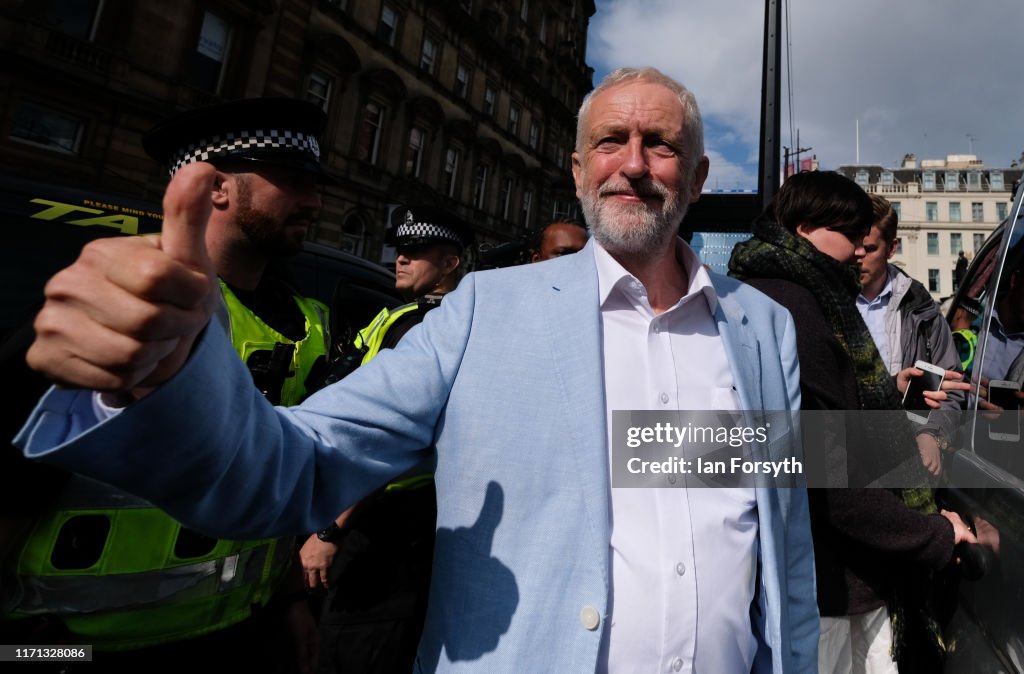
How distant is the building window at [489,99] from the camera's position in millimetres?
24391

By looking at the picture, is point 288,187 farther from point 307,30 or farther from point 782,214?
point 307,30

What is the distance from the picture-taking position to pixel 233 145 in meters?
1.92

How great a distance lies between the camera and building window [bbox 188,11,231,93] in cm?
1332

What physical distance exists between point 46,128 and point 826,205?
14.9 m

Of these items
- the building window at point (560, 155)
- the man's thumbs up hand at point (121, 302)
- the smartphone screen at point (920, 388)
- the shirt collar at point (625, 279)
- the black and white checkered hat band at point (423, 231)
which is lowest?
the man's thumbs up hand at point (121, 302)

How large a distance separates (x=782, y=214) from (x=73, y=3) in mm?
15757

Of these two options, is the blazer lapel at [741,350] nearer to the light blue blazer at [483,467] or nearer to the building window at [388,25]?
the light blue blazer at [483,467]

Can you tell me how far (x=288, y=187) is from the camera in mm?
1966

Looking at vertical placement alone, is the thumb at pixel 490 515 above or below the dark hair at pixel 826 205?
below

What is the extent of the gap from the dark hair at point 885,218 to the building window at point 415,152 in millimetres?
19221

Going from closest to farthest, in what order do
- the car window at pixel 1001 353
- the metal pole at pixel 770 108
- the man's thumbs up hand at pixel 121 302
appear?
the man's thumbs up hand at pixel 121 302
the car window at pixel 1001 353
the metal pole at pixel 770 108

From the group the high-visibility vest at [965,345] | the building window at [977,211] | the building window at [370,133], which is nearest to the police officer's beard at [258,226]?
the high-visibility vest at [965,345]

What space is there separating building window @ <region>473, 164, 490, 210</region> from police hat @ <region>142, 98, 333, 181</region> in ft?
75.3

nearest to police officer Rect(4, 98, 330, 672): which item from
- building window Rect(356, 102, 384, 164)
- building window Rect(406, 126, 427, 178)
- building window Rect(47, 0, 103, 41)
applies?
building window Rect(47, 0, 103, 41)
